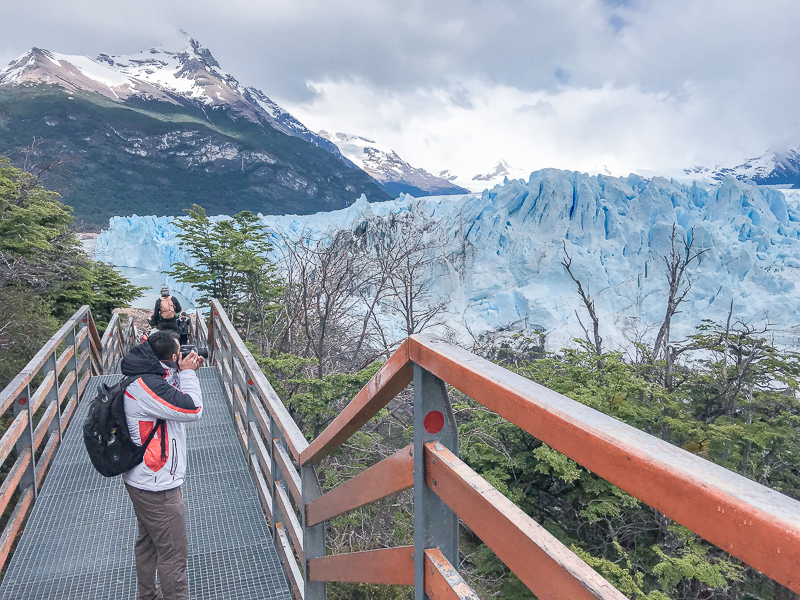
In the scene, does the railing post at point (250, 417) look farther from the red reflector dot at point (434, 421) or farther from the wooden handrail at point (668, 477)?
the wooden handrail at point (668, 477)

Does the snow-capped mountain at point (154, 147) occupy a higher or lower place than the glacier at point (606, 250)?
higher

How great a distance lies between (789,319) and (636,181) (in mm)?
9511

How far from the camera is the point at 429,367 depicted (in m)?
0.99

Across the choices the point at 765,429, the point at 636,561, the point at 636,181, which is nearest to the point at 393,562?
the point at 636,561

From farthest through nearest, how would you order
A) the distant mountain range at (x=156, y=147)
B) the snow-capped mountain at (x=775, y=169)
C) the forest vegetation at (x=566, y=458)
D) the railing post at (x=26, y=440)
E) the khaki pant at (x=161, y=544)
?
the distant mountain range at (x=156, y=147), the snow-capped mountain at (x=775, y=169), the forest vegetation at (x=566, y=458), the railing post at (x=26, y=440), the khaki pant at (x=161, y=544)

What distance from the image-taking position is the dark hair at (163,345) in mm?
2553

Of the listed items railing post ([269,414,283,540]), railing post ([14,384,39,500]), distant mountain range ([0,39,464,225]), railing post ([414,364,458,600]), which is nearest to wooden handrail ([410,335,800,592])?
railing post ([414,364,458,600])

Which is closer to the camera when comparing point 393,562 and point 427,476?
point 427,476

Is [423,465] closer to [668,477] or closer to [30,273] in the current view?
[668,477]

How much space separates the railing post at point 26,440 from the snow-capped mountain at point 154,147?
222 ft

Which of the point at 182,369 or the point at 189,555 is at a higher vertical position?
the point at 182,369

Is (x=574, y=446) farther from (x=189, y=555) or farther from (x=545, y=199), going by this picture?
(x=545, y=199)

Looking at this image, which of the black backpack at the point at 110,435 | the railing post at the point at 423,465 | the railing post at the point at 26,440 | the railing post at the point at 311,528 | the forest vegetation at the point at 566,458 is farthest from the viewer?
the forest vegetation at the point at 566,458

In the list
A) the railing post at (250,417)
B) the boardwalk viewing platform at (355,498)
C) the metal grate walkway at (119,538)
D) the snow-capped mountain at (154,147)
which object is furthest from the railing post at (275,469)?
the snow-capped mountain at (154,147)
